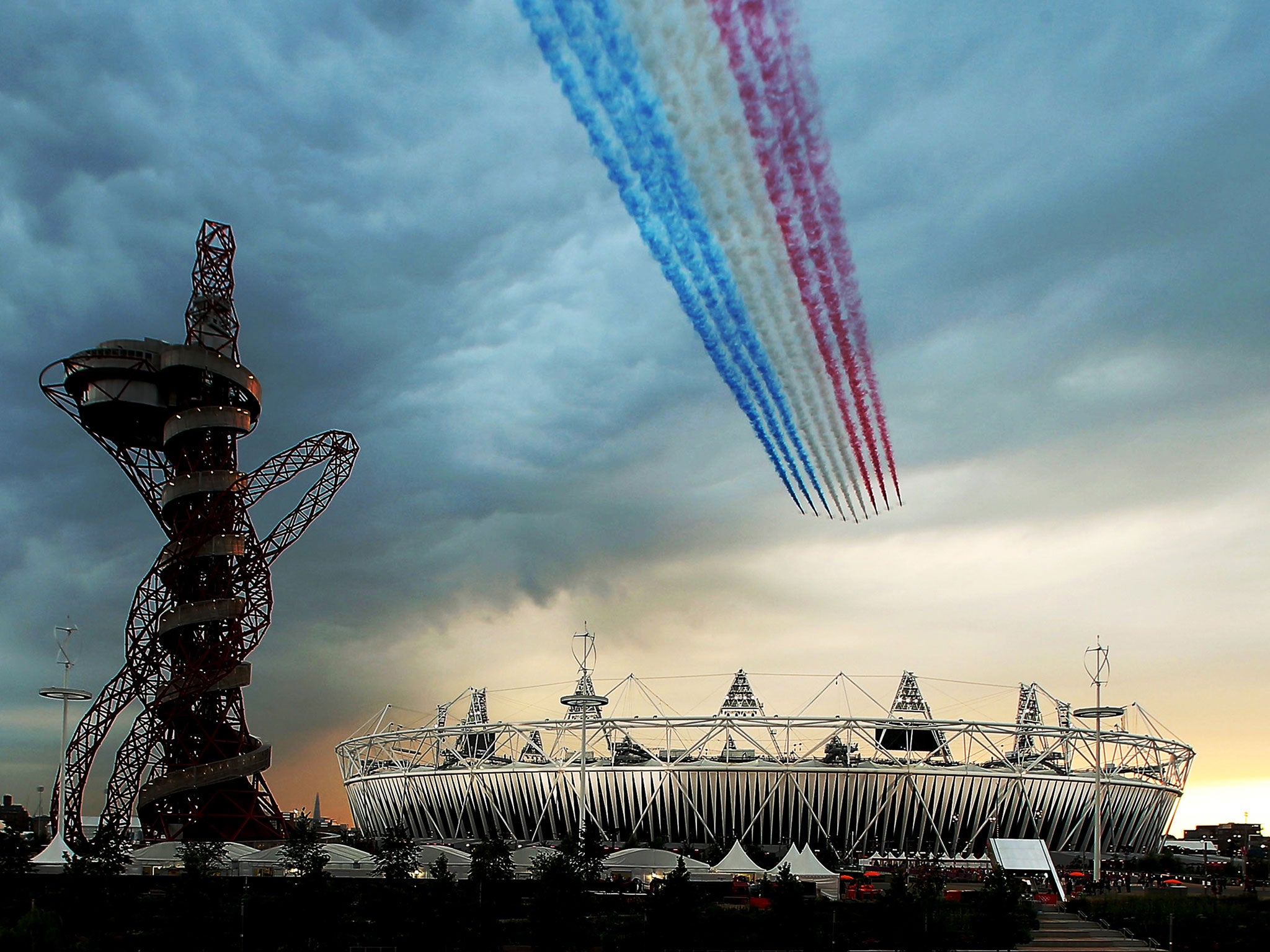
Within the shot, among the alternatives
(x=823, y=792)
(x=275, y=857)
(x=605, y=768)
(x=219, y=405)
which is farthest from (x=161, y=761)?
(x=823, y=792)

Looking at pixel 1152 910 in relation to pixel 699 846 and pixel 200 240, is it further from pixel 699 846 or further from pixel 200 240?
pixel 200 240

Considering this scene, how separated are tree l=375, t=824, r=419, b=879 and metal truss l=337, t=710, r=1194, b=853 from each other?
133 feet

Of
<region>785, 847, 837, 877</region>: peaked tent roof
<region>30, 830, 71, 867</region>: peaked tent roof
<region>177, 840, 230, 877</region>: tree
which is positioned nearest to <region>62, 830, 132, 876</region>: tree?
<region>30, 830, 71, 867</region>: peaked tent roof

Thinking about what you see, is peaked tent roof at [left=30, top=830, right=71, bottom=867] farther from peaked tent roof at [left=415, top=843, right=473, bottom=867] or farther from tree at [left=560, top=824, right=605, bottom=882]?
tree at [left=560, top=824, right=605, bottom=882]

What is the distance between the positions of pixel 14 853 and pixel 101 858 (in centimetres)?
1589

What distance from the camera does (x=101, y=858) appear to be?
192ft

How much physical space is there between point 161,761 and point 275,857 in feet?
43.6

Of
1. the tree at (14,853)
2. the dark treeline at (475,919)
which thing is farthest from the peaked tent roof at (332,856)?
the dark treeline at (475,919)

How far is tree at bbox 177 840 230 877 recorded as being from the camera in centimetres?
5516

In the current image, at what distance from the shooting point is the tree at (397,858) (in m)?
56.1

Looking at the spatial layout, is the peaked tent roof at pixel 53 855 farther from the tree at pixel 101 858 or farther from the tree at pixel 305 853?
the tree at pixel 305 853

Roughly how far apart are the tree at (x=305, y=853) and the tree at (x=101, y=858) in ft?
26.1

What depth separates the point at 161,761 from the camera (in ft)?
250

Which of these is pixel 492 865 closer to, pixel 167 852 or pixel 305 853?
pixel 305 853
